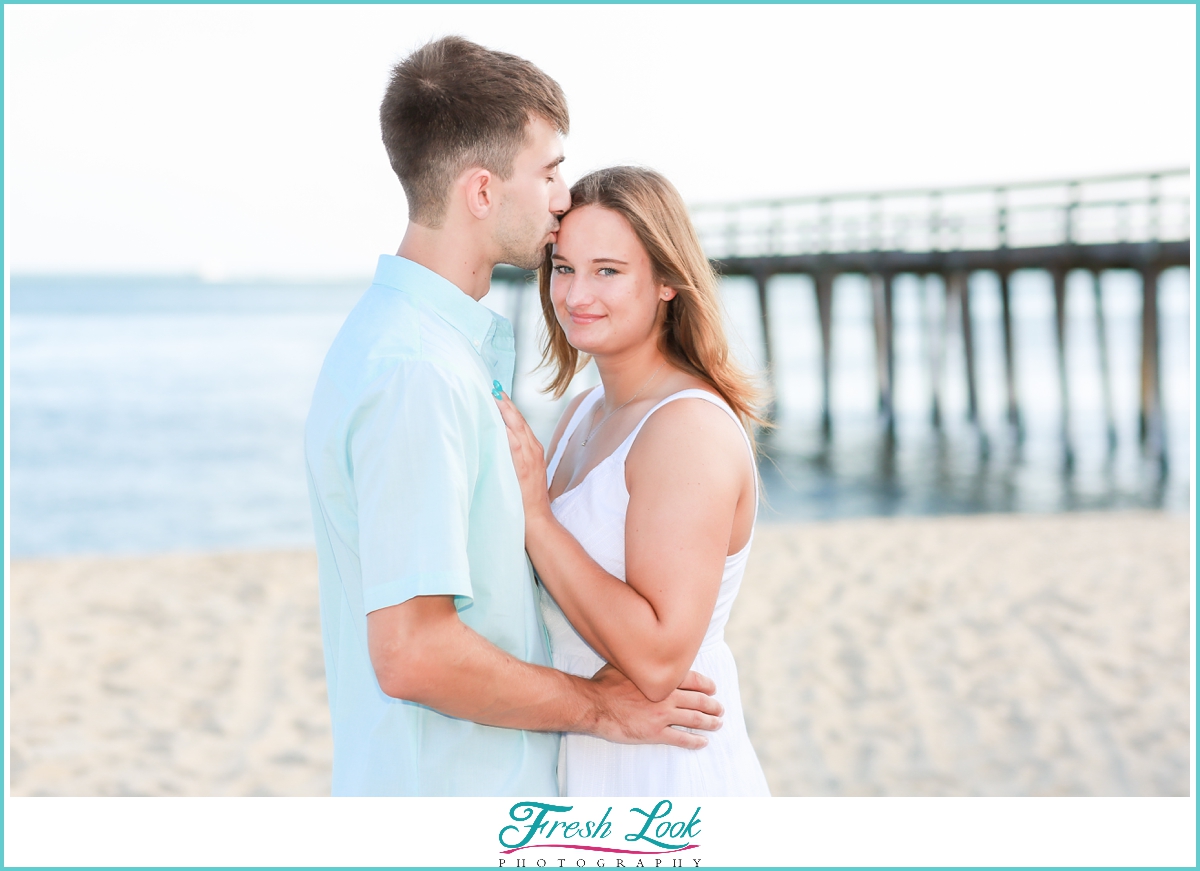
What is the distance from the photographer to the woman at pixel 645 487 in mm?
2430

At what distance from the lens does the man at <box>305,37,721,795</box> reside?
1986 millimetres

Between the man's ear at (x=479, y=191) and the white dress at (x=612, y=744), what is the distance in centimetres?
72

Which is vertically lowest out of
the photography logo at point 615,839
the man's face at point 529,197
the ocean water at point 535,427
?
the ocean water at point 535,427

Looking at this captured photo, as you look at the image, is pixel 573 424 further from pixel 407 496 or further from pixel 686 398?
pixel 407 496

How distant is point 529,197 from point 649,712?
1.35 meters

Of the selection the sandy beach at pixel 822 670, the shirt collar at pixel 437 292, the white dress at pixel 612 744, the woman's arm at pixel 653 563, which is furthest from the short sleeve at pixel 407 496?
A: the sandy beach at pixel 822 670

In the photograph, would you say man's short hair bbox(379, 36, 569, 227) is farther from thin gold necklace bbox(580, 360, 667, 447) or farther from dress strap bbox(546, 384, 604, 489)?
dress strap bbox(546, 384, 604, 489)

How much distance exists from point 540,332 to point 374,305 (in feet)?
4.61

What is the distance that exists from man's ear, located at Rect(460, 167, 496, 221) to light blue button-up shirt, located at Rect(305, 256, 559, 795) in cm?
19

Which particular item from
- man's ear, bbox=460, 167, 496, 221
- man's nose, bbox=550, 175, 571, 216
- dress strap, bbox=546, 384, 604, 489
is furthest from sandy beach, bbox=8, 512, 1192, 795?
man's ear, bbox=460, 167, 496, 221

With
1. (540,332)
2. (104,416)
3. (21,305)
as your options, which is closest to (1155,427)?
(540,332)

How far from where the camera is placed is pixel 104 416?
2841cm

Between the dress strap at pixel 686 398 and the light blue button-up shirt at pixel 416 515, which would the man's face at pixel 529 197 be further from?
the dress strap at pixel 686 398

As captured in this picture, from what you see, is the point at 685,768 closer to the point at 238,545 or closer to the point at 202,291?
the point at 238,545
